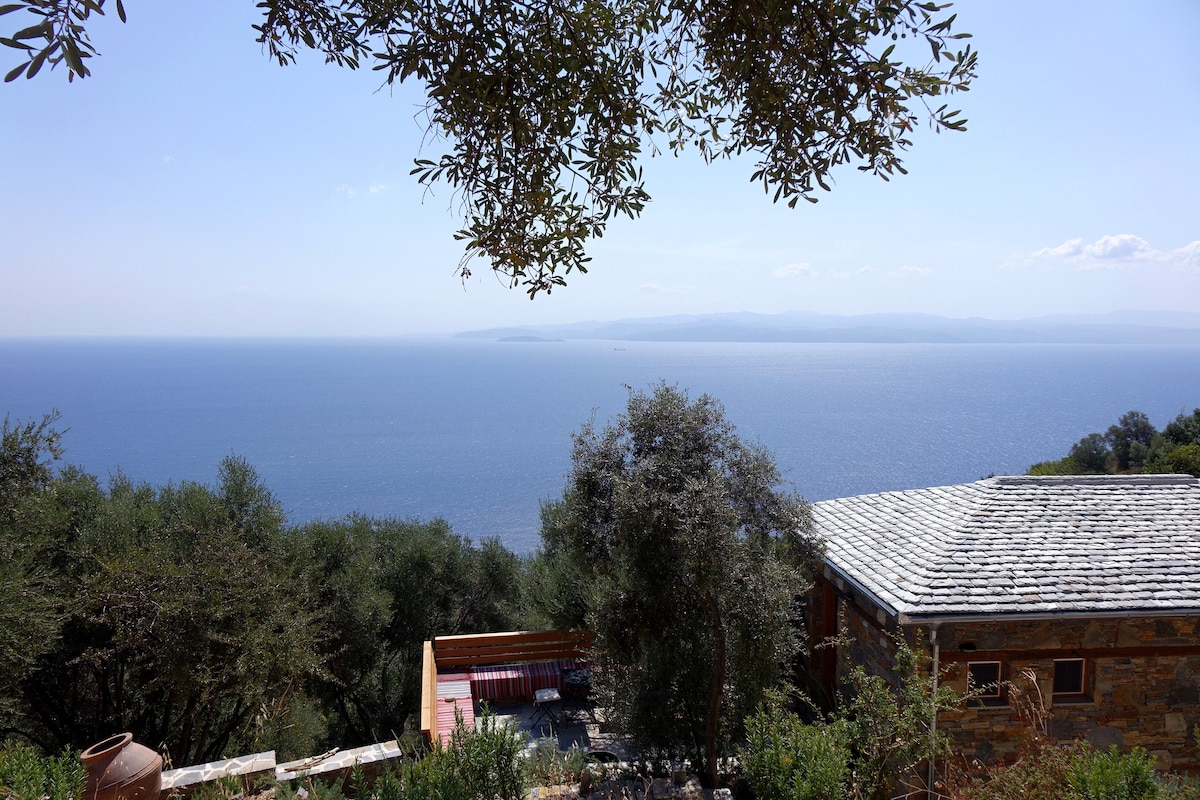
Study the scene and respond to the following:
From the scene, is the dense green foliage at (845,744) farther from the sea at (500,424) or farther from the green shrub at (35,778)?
the sea at (500,424)

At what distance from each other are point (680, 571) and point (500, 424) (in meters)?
101

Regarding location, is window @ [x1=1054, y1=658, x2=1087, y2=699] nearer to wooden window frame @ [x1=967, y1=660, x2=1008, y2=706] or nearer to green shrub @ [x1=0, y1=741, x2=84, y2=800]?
wooden window frame @ [x1=967, y1=660, x2=1008, y2=706]

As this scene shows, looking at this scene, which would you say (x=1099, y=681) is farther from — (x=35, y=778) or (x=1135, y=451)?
(x=1135, y=451)

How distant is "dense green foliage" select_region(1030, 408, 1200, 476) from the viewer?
25.7 meters

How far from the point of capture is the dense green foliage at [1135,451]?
2569cm

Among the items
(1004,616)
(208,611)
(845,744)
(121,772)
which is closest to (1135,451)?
(1004,616)

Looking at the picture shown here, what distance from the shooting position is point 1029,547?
864 cm

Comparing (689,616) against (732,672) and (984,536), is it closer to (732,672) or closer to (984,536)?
(732,672)

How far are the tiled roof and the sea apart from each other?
87.4ft

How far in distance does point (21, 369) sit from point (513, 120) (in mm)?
238626

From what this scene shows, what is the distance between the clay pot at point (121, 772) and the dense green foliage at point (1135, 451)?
30.4 metres

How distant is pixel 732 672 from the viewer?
7.32m

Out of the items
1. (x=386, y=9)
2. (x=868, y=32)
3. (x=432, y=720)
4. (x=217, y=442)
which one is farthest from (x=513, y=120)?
(x=217, y=442)

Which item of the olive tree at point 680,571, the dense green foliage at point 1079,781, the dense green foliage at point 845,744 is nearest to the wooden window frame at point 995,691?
the olive tree at point 680,571
